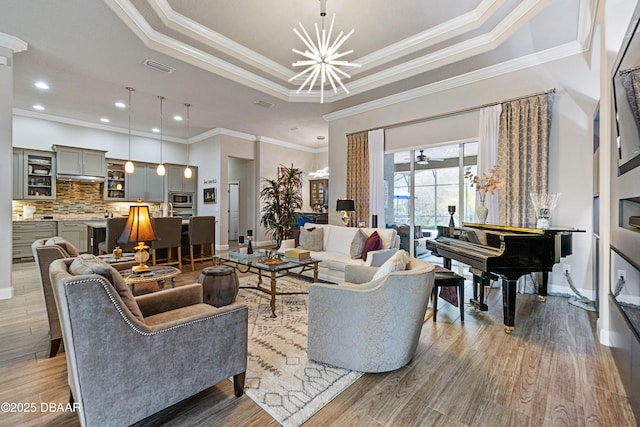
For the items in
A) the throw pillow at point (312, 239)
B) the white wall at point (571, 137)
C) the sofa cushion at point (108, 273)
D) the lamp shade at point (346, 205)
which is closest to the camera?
the sofa cushion at point (108, 273)

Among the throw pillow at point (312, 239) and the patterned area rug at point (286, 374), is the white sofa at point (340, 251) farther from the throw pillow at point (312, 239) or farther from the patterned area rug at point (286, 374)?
the patterned area rug at point (286, 374)

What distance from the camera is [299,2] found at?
3252 mm

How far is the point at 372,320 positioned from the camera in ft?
6.44

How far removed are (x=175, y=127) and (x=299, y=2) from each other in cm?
566

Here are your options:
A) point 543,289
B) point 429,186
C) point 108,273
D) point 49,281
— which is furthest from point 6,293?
point 543,289

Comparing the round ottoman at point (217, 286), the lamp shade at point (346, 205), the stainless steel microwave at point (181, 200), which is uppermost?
the stainless steel microwave at point (181, 200)

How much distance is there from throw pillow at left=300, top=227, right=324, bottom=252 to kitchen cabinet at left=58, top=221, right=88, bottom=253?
5399 mm

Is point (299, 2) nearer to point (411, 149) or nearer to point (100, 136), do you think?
point (411, 149)

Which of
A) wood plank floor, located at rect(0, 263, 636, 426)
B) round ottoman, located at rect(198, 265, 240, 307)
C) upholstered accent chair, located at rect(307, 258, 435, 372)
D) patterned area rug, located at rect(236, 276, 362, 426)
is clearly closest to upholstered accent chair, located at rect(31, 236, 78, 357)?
wood plank floor, located at rect(0, 263, 636, 426)

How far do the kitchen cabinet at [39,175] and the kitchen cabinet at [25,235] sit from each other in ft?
2.15

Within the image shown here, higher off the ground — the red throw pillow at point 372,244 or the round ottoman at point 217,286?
the red throw pillow at point 372,244

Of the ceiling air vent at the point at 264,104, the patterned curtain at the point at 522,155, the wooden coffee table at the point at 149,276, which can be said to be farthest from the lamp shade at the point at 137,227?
the patterned curtain at the point at 522,155

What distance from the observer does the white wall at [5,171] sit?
355cm

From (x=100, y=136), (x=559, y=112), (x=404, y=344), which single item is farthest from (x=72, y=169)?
(x=559, y=112)
